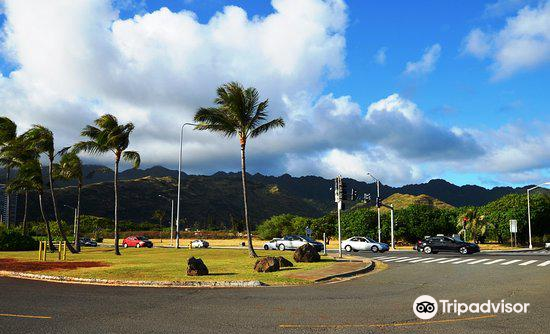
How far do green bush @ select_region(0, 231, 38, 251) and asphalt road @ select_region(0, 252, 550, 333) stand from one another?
94.7 feet

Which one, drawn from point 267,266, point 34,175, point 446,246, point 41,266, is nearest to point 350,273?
point 267,266

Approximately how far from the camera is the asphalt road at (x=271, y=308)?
8945 mm

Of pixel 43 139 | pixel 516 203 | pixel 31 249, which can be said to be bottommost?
pixel 31 249

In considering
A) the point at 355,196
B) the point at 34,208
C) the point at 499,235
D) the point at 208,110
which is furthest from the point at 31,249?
the point at 34,208

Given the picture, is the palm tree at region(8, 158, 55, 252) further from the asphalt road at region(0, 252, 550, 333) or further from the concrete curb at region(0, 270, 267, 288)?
the asphalt road at region(0, 252, 550, 333)

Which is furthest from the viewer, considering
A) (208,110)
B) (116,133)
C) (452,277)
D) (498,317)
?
(116,133)

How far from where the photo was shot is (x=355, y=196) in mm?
41250

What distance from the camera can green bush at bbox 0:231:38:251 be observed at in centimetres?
4162

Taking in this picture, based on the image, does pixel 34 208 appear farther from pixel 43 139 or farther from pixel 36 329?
pixel 36 329

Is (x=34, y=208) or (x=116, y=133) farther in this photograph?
(x=34, y=208)

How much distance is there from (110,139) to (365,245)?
22880 mm

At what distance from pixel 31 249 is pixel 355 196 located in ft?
101

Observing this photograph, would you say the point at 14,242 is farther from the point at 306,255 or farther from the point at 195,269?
the point at 195,269

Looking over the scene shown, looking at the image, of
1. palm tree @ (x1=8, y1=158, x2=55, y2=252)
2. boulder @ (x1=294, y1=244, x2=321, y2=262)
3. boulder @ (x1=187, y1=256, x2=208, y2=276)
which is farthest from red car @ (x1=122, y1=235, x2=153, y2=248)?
boulder @ (x1=187, y1=256, x2=208, y2=276)
